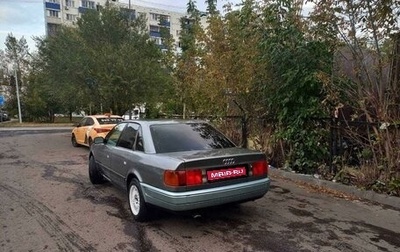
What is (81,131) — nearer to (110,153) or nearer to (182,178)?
(110,153)

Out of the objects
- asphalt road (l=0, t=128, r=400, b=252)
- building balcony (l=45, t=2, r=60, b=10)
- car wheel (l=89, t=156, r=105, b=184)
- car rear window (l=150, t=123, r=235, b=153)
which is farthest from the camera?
building balcony (l=45, t=2, r=60, b=10)

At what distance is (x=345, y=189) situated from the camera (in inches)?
239

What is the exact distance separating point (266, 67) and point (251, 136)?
2.18 m

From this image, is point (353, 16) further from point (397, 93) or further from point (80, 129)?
point (80, 129)

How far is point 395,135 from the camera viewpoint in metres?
5.64

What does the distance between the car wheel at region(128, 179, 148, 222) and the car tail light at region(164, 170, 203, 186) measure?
72cm

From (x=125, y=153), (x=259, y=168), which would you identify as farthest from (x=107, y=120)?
(x=259, y=168)

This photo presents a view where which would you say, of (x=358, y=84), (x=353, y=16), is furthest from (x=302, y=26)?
(x=358, y=84)

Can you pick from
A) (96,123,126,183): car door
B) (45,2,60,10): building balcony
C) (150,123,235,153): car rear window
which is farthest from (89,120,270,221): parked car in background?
(45,2,60,10): building balcony

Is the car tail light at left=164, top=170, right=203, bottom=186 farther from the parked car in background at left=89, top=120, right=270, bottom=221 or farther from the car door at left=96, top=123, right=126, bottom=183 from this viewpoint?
the car door at left=96, top=123, right=126, bottom=183

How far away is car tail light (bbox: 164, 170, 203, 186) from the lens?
393 cm

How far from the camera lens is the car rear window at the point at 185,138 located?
15.1 ft

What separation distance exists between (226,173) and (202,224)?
33.7 inches

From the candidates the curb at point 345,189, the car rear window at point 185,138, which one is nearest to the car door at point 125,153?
the car rear window at point 185,138
